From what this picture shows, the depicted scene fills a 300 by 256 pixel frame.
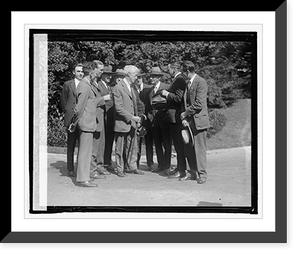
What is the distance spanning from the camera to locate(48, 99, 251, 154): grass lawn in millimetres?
9133

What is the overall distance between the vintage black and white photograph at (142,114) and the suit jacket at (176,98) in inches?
0.7

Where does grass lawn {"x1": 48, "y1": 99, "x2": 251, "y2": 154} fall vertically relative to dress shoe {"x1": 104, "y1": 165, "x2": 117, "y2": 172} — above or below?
above

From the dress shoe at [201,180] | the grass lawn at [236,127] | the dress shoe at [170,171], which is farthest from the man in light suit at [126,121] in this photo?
the grass lawn at [236,127]

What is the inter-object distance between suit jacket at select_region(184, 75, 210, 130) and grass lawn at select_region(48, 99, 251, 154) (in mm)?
292

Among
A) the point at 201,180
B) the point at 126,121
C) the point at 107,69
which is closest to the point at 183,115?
the point at 126,121

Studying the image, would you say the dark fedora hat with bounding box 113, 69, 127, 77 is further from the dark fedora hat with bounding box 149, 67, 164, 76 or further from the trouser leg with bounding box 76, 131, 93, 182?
the trouser leg with bounding box 76, 131, 93, 182

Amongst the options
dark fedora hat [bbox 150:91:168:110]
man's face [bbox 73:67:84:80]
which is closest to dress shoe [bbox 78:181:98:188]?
dark fedora hat [bbox 150:91:168:110]

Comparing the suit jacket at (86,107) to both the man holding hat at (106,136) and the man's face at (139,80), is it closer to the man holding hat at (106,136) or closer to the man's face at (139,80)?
the man holding hat at (106,136)

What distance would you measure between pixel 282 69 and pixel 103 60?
2.93m

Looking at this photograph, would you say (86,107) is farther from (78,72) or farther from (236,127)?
(236,127)

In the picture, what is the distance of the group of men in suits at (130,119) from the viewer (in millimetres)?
9102

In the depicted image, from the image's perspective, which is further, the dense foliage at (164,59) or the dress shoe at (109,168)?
the dress shoe at (109,168)

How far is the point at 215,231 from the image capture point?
29.6 feet

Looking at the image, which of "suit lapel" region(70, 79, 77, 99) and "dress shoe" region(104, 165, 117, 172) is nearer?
"suit lapel" region(70, 79, 77, 99)
